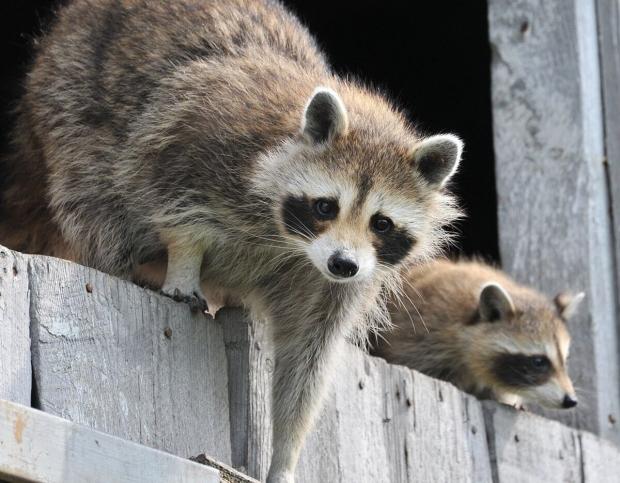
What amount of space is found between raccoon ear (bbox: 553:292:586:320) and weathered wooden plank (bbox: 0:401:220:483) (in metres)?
3.22

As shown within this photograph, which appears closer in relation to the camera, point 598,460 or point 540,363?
point 598,460

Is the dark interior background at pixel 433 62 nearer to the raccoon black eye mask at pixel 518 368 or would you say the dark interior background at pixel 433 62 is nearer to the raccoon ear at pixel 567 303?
the raccoon black eye mask at pixel 518 368

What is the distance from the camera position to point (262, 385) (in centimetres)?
461

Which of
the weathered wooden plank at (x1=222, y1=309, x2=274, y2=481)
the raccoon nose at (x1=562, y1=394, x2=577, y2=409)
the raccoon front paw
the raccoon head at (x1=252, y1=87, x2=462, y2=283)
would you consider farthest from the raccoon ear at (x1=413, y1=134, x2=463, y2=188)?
the raccoon nose at (x1=562, y1=394, x2=577, y2=409)

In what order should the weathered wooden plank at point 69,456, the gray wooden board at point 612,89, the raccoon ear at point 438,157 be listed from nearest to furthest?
the weathered wooden plank at point 69,456, the raccoon ear at point 438,157, the gray wooden board at point 612,89

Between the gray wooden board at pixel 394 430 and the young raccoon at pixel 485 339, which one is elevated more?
the gray wooden board at pixel 394 430

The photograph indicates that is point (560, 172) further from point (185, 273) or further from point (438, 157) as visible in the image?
point (185, 273)

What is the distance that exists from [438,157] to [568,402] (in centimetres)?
215

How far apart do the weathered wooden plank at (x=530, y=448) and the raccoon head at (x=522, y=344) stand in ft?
3.06

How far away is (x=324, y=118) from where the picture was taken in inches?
188

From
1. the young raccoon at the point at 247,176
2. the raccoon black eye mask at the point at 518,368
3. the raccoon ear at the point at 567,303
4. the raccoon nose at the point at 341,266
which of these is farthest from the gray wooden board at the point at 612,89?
the raccoon nose at the point at 341,266

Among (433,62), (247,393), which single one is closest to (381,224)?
(247,393)

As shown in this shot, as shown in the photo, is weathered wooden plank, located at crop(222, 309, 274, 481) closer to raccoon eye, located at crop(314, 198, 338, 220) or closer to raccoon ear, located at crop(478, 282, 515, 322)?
raccoon eye, located at crop(314, 198, 338, 220)

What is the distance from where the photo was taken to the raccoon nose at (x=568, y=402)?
6535mm
